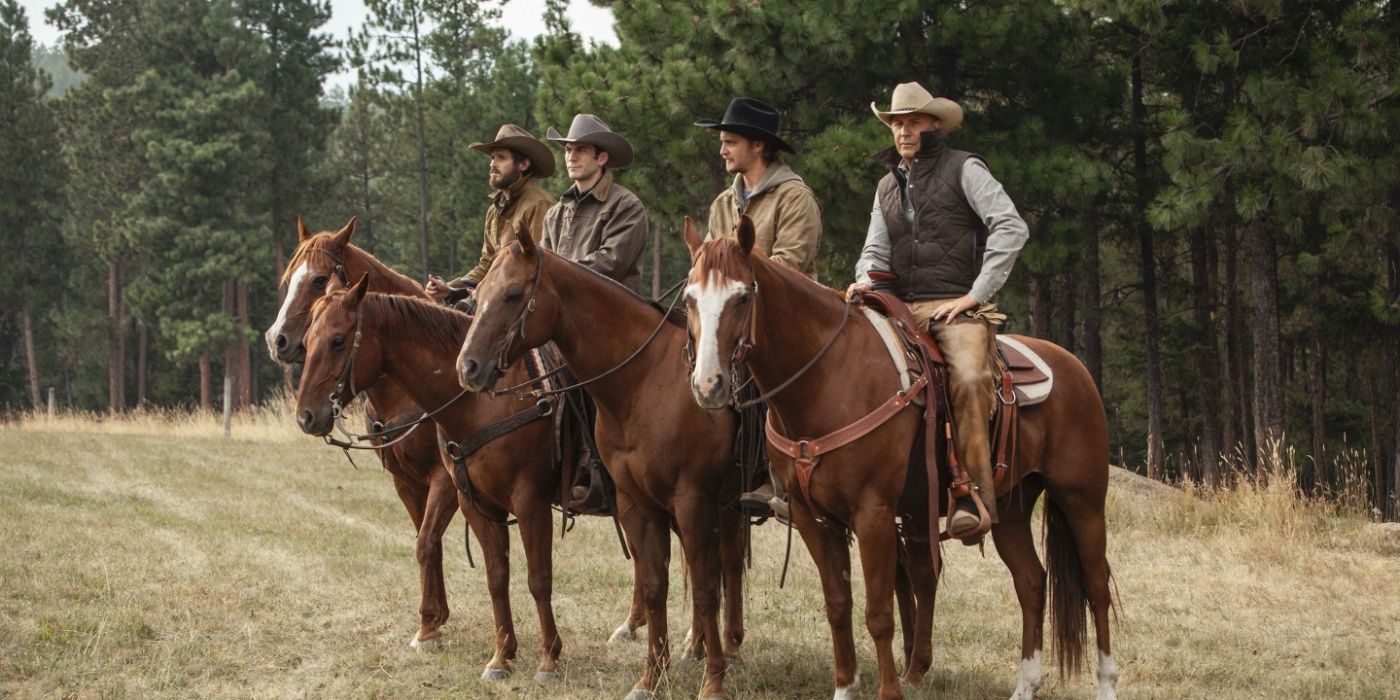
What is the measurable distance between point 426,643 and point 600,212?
2879 millimetres

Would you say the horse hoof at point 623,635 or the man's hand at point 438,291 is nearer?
the man's hand at point 438,291

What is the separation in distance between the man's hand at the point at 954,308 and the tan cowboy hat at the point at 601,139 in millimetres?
2263

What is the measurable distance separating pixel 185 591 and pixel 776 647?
441 centimetres

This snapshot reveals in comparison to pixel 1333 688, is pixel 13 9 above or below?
above

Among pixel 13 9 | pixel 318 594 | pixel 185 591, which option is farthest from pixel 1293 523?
pixel 13 9

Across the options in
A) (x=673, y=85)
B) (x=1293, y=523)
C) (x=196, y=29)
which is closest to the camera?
(x=1293, y=523)

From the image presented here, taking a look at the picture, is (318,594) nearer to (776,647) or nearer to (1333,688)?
(776,647)

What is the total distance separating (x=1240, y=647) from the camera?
7.58 meters

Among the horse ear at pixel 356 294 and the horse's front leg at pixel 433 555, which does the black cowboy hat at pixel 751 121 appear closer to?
the horse ear at pixel 356 294

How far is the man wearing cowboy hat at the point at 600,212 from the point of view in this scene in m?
7.19

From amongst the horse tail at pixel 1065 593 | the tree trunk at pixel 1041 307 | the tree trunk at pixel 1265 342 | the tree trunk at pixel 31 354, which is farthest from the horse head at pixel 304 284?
the tree trunk at pixel 31 354

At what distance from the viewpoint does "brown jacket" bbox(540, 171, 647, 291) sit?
715 centimetres

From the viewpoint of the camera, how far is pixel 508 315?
5918mm

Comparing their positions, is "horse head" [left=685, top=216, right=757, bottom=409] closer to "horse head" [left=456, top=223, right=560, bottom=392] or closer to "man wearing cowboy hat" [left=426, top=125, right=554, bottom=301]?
"horse head" [left=456, top=223, right=560, bottom=392]
